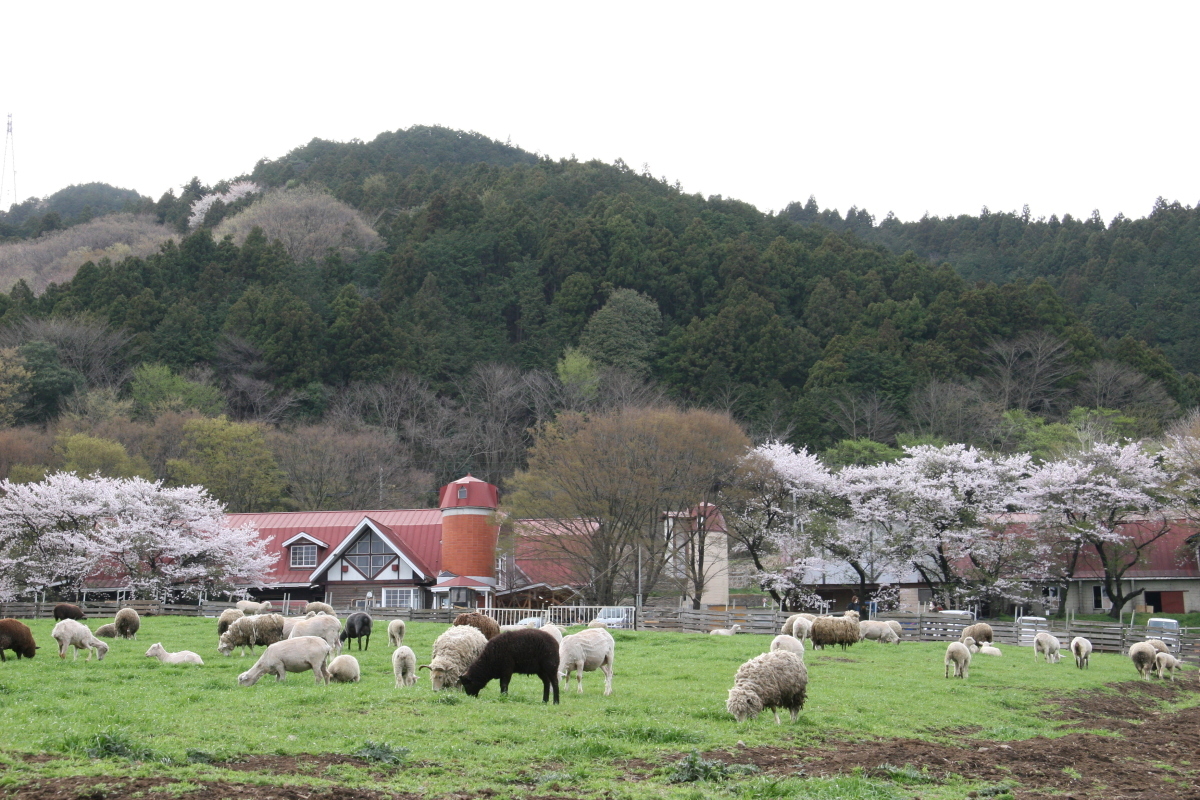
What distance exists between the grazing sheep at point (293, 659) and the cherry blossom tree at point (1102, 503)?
126 feet

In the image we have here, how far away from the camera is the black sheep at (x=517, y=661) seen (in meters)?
16.1

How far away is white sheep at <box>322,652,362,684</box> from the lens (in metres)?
18.1

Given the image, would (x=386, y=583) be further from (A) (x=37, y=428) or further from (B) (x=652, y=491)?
(A) (x=37, y=428)

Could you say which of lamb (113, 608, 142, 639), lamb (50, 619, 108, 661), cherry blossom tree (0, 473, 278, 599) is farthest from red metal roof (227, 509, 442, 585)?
lamb (50, 619, 108, 661)

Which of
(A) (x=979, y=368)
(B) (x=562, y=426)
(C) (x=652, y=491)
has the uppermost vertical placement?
(A) (x=979, y=368)

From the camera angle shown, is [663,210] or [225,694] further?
[663,210]

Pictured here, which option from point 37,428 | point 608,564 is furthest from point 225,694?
point 37,428

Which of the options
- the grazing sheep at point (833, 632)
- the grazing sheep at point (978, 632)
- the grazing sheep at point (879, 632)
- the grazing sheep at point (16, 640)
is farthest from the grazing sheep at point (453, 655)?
the grazing sheep at point (978, 632)

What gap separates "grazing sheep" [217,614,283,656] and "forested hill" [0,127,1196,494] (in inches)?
1983

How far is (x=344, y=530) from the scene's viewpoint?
54281 mm

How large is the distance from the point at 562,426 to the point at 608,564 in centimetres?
841

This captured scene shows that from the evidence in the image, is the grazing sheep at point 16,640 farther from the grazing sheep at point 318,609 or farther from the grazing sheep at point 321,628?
the grazing sheep at point 318,609

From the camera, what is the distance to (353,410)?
76.2 meters

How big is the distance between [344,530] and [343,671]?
37254 mm
